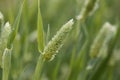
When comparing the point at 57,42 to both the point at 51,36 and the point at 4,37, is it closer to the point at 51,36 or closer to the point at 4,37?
the point at 4,37

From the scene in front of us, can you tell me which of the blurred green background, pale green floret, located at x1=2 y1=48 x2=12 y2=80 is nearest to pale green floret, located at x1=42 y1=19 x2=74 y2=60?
pale green floret, located at x1=2 y1=48 x2=12 y2=80

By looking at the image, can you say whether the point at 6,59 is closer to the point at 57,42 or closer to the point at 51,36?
the point at 57,42

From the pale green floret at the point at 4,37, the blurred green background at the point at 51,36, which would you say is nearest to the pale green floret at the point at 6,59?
the pale green floret at the point at 4,37

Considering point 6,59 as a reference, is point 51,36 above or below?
above

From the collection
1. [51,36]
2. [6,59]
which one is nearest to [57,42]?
[6,59]

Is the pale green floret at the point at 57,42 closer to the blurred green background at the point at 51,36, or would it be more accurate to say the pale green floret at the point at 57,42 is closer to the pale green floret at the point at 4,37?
the pale green floret at the point at 4,37

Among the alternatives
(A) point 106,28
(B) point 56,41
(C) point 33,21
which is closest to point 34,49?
(C) point 33,21

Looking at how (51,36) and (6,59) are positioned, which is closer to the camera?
(6,59)

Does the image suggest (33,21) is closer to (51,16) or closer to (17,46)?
(51,16)
